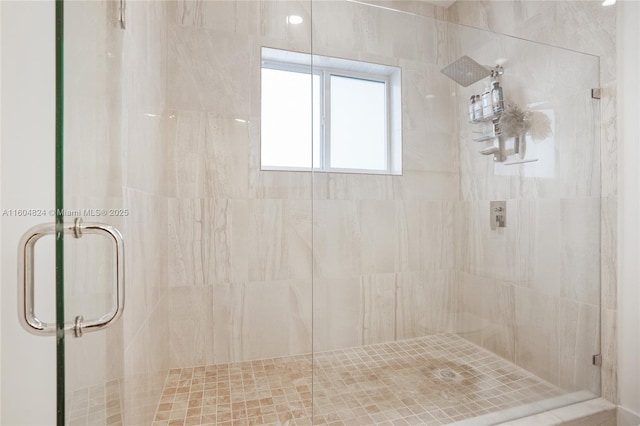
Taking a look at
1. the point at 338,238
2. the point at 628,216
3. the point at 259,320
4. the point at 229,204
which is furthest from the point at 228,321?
the point at 628,216

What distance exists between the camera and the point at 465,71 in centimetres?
125

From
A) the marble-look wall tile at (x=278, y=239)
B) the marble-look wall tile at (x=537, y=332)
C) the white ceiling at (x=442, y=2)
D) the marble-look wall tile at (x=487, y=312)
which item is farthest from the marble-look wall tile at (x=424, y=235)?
the white ceiling at (x=442, y=2)

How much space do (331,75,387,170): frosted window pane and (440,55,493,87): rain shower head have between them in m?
0.28

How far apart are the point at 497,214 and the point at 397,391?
83 cm

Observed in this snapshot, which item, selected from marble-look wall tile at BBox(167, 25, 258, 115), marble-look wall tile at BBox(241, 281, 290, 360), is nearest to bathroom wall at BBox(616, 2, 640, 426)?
marble-look wall tile at BBox(241, 281, 290, 360)

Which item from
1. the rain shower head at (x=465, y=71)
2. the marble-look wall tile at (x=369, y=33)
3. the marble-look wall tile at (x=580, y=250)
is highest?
the marble-look wall tile at (x=369, y=33)

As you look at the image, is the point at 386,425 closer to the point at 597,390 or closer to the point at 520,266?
the point at 520,266

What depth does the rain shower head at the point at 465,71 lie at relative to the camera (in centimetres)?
123

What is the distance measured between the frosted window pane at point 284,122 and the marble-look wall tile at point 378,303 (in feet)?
2.87

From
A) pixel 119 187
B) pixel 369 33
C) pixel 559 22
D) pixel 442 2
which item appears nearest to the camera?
pixel 119 187

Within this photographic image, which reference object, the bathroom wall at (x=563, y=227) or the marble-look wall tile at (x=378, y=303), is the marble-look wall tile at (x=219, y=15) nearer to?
the bathroom wall at (x=563, y=227)

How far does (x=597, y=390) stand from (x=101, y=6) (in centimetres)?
217

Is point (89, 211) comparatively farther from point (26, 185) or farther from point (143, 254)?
point (143, 254)

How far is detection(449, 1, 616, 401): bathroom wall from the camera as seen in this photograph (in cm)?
131
